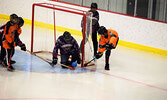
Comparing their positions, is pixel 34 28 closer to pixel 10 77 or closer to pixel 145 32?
pixel 10 77

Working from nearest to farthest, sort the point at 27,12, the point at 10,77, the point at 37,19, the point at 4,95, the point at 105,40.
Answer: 1. the point at 4,95
2. the point at 10,77
3. the point at 105,40
4. the point at 37,19
5. the point at 27,12

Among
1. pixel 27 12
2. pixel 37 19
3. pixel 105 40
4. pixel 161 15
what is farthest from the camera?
pixel 27 12

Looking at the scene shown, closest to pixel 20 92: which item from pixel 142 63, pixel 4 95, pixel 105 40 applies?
pixel 4 95

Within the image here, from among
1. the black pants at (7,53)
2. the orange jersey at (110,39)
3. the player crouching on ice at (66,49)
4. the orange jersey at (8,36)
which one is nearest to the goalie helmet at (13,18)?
the orange jersey at (8,36)

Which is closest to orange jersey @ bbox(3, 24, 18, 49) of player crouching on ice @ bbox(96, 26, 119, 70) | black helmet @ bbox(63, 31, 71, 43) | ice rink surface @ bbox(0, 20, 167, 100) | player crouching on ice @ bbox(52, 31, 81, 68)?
ice rink surface @ bbox(0, 20, 167, 100)

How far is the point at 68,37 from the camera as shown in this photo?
24.2ft

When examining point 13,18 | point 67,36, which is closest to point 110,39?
point 67,36

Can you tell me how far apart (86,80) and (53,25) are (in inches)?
82.8

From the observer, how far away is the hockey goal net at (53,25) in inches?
306

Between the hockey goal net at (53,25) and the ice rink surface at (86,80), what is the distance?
31 centimetres

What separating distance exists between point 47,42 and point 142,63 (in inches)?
86.8

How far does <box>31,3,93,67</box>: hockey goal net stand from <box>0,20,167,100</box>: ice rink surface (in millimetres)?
311

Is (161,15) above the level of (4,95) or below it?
above

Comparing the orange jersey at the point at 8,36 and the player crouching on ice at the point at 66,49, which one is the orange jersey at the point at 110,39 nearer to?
the player crouching on ice at the point at 66,49
